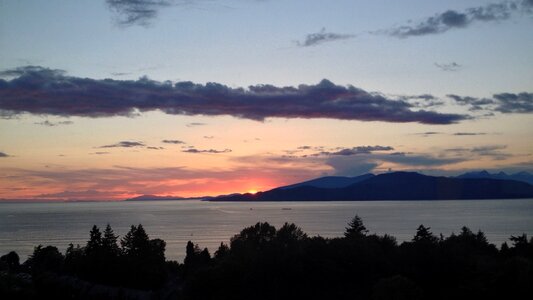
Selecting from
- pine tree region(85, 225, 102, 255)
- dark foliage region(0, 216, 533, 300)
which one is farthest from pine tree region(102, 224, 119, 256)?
dark foliage region(0, 216, 533, 300)

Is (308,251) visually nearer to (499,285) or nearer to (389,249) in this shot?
(389,249)

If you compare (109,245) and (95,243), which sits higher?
(95,243)

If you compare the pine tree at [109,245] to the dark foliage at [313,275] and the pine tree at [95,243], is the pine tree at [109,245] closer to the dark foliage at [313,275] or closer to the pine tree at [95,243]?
the pine tree at [95,243]

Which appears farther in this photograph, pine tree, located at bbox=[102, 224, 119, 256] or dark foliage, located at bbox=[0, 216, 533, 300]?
pine tree, located at bbox=[102, 224, 119, 256]

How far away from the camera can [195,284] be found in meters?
42.3

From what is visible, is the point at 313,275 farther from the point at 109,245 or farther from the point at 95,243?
the point at 95,243

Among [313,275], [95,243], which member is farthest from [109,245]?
[313,275]

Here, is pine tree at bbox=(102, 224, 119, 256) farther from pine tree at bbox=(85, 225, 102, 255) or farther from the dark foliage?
the dark foliage

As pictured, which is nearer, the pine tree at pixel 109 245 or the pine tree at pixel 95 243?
the pine tree at pixel 109 245

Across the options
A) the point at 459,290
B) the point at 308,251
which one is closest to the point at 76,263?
the point at 308,251

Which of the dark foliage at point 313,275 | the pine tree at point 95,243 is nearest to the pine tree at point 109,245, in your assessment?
the pine tree at point 95,243

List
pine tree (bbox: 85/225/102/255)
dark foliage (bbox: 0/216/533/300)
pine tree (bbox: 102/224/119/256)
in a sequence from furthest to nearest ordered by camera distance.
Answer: pine tree (bbox: 85/225/102/255), pine tree (bbox: 102/224/119/256), dark foliage (bbox: 0/216/533/300)

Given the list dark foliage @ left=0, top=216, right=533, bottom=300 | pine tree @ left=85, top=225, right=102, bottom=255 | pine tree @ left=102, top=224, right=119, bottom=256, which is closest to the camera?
dark foliage @ left=0, top=216, right=533, bottom=300

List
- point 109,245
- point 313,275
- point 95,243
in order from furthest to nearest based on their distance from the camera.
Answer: point 95,243 < point 109,245 < point 313,275
